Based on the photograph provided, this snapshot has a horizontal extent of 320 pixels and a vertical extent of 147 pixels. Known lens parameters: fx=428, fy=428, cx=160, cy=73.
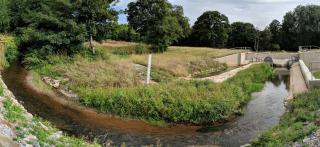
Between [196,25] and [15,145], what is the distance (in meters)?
70.4

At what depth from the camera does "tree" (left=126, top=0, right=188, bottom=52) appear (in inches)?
1924

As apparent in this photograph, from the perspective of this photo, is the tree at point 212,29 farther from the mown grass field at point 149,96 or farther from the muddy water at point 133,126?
the muddy water at point 133,126

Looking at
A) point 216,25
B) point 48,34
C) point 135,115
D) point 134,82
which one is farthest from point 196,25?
point 135,115

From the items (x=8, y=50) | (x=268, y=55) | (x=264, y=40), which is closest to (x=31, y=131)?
(x=8, y=50)

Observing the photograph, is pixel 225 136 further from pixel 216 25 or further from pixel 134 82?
pixel 216 25

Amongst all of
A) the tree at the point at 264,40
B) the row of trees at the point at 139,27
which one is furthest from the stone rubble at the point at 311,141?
the tree at the point at 264,40

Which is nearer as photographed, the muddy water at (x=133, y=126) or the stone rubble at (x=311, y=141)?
the stone rubble at (x=311, y=141)

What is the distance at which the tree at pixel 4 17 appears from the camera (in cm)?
4055

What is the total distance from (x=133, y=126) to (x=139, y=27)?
112 feet

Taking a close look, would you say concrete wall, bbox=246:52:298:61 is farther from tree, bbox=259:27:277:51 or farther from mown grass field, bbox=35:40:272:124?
mown grass field, bbox=35:40:272:124

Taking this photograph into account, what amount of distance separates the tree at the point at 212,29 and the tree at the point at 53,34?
44207mm

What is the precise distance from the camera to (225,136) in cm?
1816

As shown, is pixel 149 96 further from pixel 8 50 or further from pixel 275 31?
pixel 275 31

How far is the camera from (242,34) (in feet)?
276
